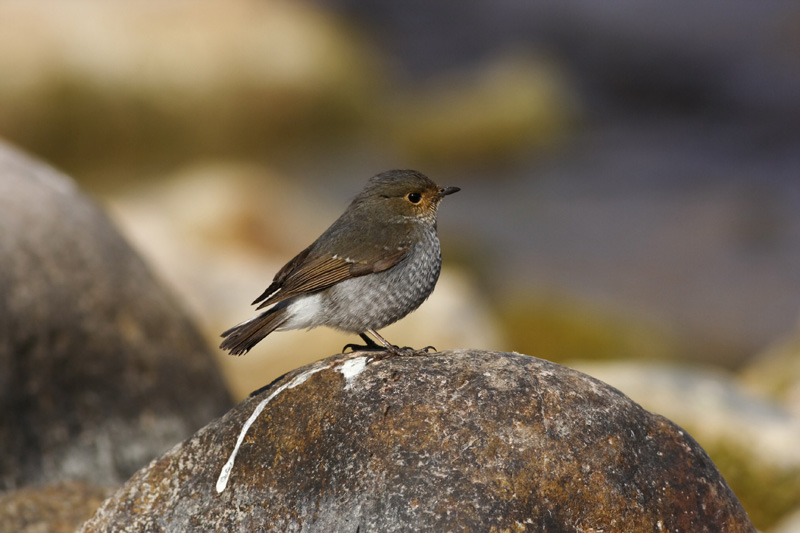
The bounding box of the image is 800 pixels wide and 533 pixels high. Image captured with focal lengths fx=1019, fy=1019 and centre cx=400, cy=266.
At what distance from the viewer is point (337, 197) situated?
68.5 ft

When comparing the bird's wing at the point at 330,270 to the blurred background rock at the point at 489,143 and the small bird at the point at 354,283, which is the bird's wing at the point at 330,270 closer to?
the small bird at the point at 354,283

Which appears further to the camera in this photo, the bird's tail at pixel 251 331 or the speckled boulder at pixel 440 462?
the bird's tail at pixel 251 331

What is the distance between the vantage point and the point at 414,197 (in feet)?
19.0

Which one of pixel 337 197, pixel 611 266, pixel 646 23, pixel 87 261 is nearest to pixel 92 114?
pixel 337 197

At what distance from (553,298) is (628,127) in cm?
1224

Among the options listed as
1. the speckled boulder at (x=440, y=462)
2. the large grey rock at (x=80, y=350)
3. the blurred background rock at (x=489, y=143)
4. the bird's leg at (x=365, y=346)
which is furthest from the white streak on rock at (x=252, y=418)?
the blurred background rock at (x=489, y=143)

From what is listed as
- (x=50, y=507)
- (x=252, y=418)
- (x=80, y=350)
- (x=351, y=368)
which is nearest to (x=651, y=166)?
(x=80, y=350)

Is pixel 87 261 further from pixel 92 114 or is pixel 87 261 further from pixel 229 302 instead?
pixel 92 114

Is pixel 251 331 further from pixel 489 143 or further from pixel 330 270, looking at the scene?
pixel 489 143

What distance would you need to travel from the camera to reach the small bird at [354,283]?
5254 millimetres

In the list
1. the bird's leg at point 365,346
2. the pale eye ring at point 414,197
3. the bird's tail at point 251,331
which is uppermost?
the pale eye ring at point 414,197

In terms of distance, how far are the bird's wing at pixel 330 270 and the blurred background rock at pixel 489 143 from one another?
5113mm

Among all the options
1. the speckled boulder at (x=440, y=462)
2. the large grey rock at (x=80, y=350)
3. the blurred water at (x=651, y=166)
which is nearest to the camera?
the speckled boulder at (x=440, y=462)

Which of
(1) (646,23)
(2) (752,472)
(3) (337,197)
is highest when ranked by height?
(1) (646,23)
